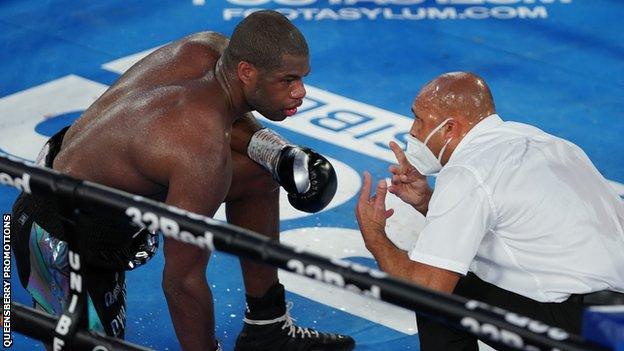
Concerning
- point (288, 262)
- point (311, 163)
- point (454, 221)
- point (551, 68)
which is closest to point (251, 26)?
point (311, 163)

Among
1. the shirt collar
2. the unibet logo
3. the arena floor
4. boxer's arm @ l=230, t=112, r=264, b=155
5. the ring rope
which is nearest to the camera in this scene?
the ring rope

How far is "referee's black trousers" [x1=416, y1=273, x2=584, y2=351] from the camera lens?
11.4ft

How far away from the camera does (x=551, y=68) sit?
681 centimetres

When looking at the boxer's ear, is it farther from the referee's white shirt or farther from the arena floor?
the arena floor

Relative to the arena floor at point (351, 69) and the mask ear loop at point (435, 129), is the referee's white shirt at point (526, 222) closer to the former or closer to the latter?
the mask ear loop at point (435, 129)

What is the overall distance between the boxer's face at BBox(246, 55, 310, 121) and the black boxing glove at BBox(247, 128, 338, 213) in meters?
0.22

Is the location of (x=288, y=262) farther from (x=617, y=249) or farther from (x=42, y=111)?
(x=42, y=111)

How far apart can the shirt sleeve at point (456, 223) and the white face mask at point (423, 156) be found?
0.27 meters

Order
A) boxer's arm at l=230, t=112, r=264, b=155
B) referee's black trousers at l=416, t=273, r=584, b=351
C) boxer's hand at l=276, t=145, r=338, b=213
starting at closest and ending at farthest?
referee's black trousers at l=416, t=273, r=584, b=351, boxer's hand at l=276, t=145, r=338, b=213, boxer's arm at l=230, t=112, r=264, b=155

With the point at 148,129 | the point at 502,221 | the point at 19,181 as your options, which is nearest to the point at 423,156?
the point at 502,221

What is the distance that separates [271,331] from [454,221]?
1.20m

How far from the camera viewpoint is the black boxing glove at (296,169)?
400cm

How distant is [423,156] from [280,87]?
21.3 inches
